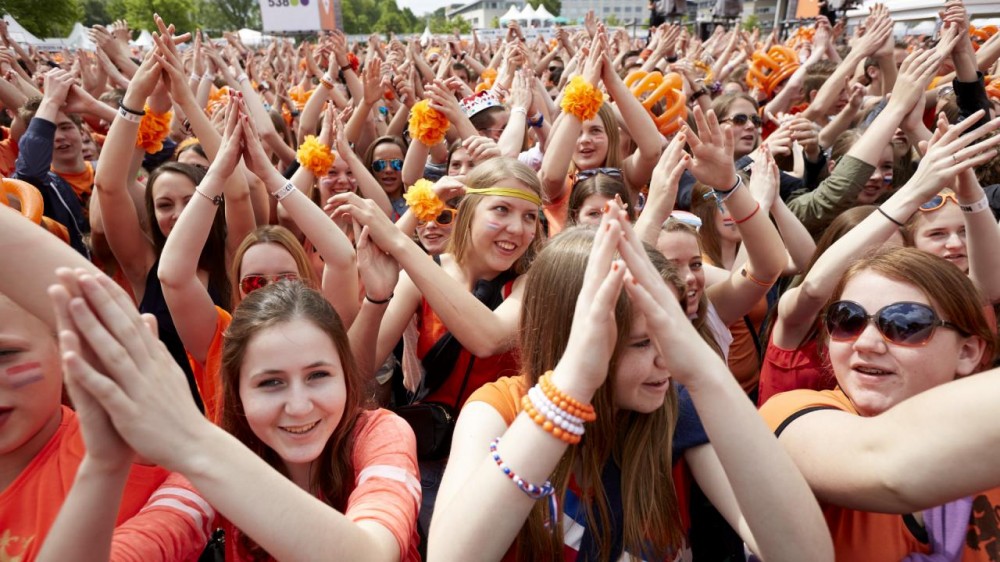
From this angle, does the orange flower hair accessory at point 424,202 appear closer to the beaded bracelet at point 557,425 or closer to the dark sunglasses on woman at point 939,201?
the beaded bracelet at point 557,425

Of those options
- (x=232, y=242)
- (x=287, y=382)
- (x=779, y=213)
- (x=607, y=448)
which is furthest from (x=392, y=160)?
(x=607, y=448)

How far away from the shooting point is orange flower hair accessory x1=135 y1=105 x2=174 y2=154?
13.0 ft

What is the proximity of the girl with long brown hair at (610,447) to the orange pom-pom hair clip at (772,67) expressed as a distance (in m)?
7.70

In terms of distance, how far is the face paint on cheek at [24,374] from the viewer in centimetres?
154

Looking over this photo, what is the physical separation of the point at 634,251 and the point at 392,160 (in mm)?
4216

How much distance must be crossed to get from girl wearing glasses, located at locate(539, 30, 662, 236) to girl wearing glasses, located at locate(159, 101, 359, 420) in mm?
1695

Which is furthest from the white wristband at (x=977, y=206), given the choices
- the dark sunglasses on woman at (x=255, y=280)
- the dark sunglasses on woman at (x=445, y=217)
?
the dark sunglasses on woman at (x=255, y=280)

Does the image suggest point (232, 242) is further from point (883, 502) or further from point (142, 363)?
point (883, 502)

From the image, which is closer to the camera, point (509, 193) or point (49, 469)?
point (49, 469)

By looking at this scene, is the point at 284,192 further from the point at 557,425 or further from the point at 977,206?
the point at 977,206

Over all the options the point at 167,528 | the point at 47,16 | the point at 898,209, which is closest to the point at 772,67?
the point at 898,209

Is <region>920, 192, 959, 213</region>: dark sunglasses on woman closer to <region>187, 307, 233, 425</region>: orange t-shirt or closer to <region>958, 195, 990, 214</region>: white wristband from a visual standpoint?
<region>958, 195, 990, 214</region>: white wristband

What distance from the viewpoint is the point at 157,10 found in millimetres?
51094

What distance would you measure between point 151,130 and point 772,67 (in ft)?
26.1
